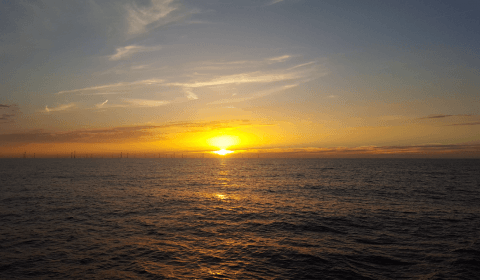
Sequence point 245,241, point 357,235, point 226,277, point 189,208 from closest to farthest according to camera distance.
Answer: point 226,277
point 245,241
point 357,235
point 189,208

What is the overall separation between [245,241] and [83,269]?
13416mm

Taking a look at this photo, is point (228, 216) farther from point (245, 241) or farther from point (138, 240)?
point (138, 240)

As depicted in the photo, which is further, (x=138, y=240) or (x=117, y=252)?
(x=138, y=240)

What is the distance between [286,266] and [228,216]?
689 inches

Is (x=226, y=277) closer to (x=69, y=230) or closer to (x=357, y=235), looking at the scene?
(x=357, y=235)

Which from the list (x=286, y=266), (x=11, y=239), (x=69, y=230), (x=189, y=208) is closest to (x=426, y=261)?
(x=286, y=266)

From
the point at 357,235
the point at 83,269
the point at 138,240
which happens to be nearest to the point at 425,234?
the point at 357,235

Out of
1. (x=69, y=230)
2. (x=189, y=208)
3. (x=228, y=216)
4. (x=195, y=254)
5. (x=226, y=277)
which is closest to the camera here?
(x=226, y=277)

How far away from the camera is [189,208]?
41.8 meters

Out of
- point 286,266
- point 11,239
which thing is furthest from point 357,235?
point 11,239

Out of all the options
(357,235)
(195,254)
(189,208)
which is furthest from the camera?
(189,208)

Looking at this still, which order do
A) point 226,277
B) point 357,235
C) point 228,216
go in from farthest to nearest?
point 228,216 → point 357,235 → point 226,277

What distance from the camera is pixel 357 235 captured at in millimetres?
27281

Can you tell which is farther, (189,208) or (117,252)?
(189,208)
